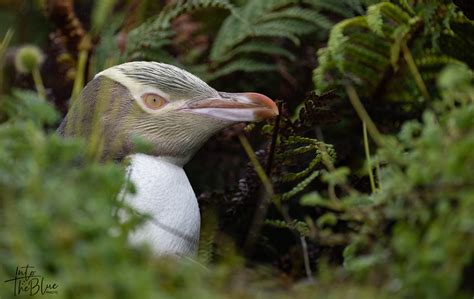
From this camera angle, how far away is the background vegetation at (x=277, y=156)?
160cm

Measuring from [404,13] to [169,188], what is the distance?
1416 mm

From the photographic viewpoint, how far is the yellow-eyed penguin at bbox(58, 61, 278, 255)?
2.72m

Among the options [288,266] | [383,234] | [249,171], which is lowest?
[288,266]

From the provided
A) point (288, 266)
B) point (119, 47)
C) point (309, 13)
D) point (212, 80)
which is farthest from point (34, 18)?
point (288, 266)

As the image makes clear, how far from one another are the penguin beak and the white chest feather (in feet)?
0.68

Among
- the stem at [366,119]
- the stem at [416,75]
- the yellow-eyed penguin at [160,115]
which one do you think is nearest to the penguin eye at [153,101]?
the yellow-eyed penguin at [160,115]

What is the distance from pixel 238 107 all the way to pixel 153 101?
26 centimetres

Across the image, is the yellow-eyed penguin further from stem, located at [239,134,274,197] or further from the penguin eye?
stem, located at [239,134,274,197]

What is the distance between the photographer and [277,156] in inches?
119

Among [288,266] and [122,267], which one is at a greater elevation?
[122,267]

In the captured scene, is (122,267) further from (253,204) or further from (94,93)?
(253,204)

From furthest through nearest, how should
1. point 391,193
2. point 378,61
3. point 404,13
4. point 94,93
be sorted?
point 378,61 → point 404,13 → point 94,93 → point 391,193

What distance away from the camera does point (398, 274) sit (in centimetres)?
164

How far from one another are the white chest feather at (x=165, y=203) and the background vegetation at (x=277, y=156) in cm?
8
